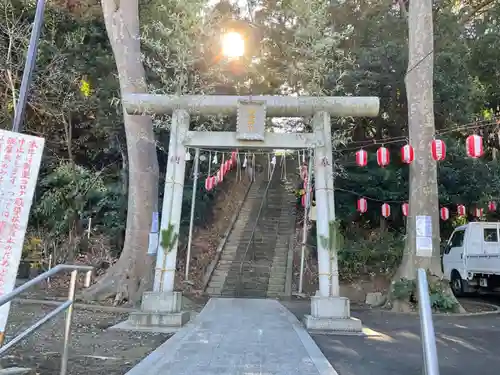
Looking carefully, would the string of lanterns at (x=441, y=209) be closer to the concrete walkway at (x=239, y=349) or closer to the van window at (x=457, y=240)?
the van window at (x=457, y=240)

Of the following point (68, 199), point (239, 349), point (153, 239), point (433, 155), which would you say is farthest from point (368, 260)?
point (68, 199)

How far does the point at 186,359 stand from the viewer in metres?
5.64

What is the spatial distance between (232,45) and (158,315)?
22.6 ft

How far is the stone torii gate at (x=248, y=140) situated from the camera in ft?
28.3

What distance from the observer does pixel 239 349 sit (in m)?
6.31

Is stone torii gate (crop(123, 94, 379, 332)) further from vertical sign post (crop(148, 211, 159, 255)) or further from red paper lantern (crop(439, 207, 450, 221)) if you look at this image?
red paper lantern (crop(439, 207, 450, 221))

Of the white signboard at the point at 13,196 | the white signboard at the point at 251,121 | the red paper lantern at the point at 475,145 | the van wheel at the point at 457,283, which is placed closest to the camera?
the white signboard at the point at 13,196

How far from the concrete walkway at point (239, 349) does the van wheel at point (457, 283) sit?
7.01m

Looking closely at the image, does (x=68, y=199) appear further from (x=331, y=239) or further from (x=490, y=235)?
(x=490, y=235)

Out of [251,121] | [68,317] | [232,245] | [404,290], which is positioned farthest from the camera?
[232,245]

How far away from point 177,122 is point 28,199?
457cm

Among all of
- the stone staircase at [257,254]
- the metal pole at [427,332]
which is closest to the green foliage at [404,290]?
the stone staircase at [257,254]

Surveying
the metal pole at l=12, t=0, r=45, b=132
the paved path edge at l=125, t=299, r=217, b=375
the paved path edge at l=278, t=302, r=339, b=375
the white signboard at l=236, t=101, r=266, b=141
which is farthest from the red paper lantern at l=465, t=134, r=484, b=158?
the metal pole at l=12, t=0, r=45, b=132

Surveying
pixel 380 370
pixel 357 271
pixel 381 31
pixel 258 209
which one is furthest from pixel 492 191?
pixel 380 370
